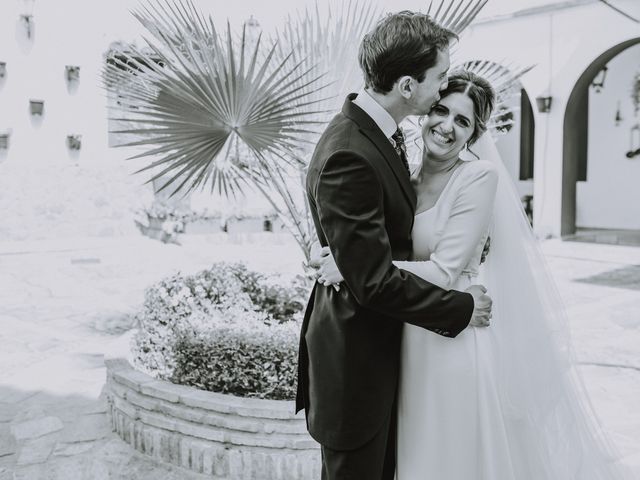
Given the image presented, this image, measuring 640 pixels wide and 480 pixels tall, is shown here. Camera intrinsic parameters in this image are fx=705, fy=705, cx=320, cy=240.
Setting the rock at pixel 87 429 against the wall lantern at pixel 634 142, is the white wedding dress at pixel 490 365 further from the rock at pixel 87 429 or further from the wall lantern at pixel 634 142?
the wall lantern at pixel 634 142

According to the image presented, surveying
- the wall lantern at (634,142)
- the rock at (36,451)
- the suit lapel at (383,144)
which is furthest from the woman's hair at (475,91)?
the wall lantern at (634,142)

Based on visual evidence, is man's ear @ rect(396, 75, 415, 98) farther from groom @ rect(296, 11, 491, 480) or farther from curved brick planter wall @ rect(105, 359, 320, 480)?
curved brick planter wall @ rect(105, 359, 320, 480)

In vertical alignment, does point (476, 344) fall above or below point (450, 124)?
below

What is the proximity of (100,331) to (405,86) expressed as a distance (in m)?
5.59

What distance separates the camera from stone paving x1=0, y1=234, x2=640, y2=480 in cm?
383

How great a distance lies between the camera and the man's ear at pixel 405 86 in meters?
1.78

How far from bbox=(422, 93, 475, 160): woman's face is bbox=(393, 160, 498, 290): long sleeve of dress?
0.30ft

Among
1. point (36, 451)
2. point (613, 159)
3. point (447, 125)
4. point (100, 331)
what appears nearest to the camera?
point (447, 125)

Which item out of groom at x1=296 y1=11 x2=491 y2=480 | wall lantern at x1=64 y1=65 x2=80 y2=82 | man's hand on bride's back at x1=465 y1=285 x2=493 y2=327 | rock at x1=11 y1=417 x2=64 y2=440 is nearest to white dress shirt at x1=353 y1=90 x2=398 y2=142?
groom at x1=296 y1=11 x2=491 y2=480

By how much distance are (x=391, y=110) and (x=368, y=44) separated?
0.19 m

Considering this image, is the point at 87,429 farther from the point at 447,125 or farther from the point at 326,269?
the point at 447,125

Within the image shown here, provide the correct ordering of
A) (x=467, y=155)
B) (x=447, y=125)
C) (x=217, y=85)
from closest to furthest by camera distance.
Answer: (x=447, y=125) < (x=467, y=155) < (x=217, y=85)

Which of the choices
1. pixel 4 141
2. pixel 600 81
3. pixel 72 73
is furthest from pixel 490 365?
pixel 600 81

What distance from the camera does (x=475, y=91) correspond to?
6.36 feet
